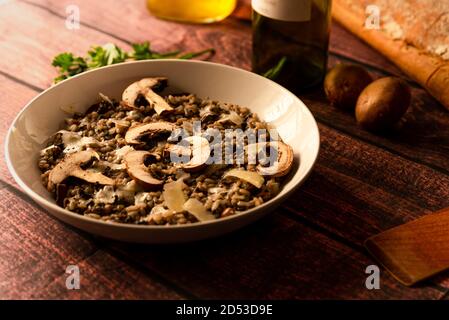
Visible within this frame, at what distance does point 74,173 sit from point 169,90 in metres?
0.35

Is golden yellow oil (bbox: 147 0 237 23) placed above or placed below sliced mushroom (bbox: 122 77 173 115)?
below

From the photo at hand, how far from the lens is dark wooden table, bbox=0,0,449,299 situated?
94 cm

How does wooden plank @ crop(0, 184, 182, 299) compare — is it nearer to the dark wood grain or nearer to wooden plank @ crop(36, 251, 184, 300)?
wooden plank @ crop(36, 251, 184, 300)

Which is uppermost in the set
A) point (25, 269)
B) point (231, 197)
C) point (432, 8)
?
point (432, 8)

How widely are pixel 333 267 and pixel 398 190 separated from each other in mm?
257

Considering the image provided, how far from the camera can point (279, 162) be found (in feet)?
3.56

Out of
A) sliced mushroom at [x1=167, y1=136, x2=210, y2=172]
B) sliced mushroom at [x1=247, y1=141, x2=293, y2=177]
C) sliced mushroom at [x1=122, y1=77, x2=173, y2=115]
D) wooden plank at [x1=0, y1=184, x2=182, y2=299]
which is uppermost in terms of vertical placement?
sliced mushroom at [x1=247, y1=141, x2=293, y2=177]

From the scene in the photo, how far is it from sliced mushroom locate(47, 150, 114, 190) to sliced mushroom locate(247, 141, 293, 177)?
251 mm

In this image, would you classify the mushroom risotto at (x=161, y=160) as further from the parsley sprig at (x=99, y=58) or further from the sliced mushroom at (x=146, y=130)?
the parsley sprig at (x=99, y=58)

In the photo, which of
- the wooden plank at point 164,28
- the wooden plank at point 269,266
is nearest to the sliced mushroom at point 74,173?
the wooden plank at point 269,266

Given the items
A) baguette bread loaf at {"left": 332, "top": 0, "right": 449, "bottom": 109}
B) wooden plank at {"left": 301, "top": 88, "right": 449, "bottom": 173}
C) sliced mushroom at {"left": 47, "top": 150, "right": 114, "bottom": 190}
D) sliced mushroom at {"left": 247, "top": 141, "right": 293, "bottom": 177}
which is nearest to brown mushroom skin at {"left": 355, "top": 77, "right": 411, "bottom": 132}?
wooden plank at {"left": 301, "top": 88, "right": 449, "bottom": 173}

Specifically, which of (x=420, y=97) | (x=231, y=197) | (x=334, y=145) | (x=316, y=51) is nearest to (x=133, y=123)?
(x=231, y=197)

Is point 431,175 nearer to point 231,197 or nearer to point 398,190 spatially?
point 398,190

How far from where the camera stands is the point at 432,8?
4.73ft
